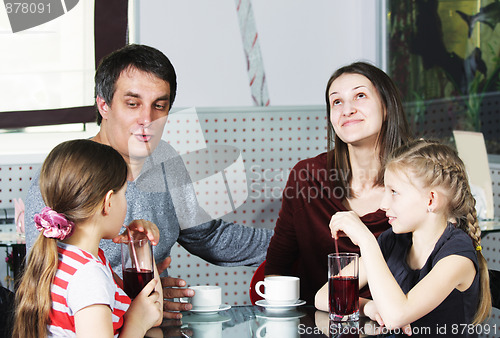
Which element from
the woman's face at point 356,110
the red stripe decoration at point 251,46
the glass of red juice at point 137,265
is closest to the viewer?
the glass of red juice at point 137,265

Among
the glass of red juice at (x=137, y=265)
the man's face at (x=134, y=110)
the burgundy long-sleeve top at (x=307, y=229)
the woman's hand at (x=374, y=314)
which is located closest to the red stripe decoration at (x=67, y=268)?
the glass of red juice at (x=137, y=265)

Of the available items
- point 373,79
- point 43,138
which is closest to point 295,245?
point 373,79

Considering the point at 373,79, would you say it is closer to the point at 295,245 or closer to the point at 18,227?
the point at 295,245

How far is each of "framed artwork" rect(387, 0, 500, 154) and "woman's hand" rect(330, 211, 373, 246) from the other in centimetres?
157

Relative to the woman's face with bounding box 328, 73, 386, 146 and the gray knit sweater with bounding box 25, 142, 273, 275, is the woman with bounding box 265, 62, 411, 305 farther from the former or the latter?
the gray knit sweater with bounding box 25, 142, 273, 275

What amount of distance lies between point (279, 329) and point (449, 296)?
0.36 m

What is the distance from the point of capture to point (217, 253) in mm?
1948

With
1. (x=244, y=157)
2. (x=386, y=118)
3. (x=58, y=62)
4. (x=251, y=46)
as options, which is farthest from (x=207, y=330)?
(x=58, y=62)

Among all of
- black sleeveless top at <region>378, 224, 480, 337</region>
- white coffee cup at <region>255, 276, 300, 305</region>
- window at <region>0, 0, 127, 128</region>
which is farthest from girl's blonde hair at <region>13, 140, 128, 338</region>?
window at <region>0, 0, 127, 128</region>

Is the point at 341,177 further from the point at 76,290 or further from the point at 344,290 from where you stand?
the point at 76,290

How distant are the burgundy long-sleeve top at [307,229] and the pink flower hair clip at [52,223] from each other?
843 millimetres

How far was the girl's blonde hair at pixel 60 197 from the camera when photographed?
3.47ft

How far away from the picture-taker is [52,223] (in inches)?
42.4

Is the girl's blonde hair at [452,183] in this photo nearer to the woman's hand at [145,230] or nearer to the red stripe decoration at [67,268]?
the woman's hand at [145,230]
